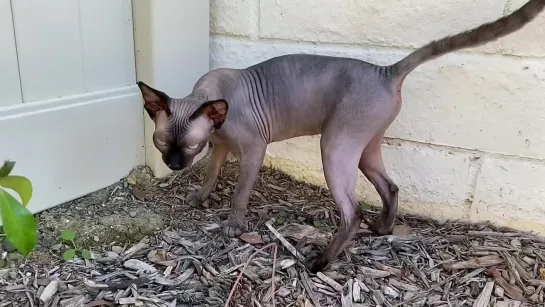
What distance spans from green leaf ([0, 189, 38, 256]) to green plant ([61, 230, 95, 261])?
→ 33.0 inches

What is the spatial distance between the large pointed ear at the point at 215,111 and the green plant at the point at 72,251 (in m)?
0.53

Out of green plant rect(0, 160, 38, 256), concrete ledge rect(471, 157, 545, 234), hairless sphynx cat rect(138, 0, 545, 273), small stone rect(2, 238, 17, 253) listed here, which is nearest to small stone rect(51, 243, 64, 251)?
small stone rect(2, 238, 17, 253)

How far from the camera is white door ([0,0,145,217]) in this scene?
1558 millimetres

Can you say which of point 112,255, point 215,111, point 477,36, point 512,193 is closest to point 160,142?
point 215,111

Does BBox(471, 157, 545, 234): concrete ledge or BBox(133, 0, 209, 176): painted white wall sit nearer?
BBox(471, 157, 545, 234): concrete ledge

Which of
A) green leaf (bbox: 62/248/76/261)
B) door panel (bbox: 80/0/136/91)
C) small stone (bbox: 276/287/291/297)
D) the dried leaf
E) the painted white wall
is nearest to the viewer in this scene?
small stone (bbox: 276/287/291/297)

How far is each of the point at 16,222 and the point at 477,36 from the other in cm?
121

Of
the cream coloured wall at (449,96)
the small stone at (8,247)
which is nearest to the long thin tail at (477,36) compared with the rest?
the cream coloured wall at (449,96)

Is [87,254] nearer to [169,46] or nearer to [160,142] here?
[160,142]

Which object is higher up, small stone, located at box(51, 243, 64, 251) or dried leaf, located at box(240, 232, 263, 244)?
dried leaf, located at box(240, 232, 263, 244)

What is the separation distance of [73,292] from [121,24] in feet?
3.22

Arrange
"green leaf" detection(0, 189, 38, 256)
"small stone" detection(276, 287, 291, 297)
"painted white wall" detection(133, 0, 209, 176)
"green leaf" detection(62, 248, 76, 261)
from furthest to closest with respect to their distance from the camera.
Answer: "painted white wall" detection(133, 0, 209, 176)
"green leaf" detection(62, 248, 76, 261)
"small stone" detection(276, 287, 291, 297)
"green leaf" detection(0, 189, 38, 256)

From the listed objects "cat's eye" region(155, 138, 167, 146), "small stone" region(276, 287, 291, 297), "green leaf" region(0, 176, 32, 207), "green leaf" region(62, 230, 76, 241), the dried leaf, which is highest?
"green leaf" region(0, 176, 32, 207)

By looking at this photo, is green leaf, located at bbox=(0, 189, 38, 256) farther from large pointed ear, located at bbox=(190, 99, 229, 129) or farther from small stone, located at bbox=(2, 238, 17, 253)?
small stone, located at bbox=(2, 238, 17, 253)
